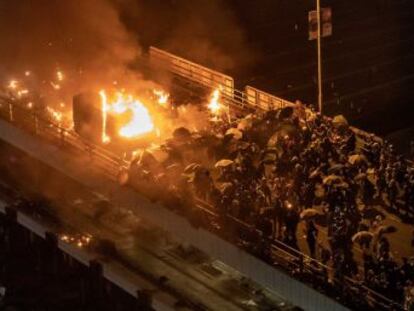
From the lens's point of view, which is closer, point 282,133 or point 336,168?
point 336,168

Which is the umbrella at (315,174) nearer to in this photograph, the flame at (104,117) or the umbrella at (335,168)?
the umbrella at (335,168)

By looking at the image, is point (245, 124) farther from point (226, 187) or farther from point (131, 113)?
point (226, 187)

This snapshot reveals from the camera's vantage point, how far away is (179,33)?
29.4 meters

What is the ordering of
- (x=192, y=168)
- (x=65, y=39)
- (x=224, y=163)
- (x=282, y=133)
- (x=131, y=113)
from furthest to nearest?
(x=65, y=39) < (x=131, y=113) < (x=282, y=133) < (x=224, y=163) < (x=192, y=168)

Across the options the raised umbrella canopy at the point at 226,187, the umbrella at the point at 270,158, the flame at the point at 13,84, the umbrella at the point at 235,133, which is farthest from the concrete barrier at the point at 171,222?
the flame at the point at 13,84

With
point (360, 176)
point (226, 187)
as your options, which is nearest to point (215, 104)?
point (226, 187)

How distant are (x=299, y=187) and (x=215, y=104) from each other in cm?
640

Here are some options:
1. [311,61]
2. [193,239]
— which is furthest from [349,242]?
[311,61]

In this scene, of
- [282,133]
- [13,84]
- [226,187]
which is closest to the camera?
[226,187]

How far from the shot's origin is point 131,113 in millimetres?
21359

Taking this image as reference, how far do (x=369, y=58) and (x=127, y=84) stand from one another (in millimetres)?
8665

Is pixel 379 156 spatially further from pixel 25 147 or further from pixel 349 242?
pixel 25 147

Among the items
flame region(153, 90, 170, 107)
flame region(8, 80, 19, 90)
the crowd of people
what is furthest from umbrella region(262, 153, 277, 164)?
flame region(8, 80, 19, 90)

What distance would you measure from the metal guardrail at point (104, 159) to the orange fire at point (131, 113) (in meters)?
1.36
